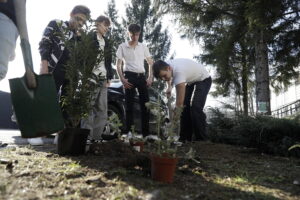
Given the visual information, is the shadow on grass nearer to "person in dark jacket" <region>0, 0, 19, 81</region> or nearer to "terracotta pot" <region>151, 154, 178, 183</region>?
"terracotta pot" <region>151, 154, 178, 183</region>

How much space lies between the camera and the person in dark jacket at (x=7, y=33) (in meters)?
2.30

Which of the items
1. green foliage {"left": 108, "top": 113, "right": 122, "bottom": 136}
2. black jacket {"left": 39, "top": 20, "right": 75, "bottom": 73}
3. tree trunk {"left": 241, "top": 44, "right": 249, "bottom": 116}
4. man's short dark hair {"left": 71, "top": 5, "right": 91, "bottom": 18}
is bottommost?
green foliage {"left": 108, "top": 113, "right": 122, "bottom": 136}

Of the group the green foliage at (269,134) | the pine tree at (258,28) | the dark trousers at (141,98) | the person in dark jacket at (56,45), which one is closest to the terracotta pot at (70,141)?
the person in dark jacket at (56,45)

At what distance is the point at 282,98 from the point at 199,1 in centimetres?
2119

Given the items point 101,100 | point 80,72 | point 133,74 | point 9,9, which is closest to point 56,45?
point 101,100

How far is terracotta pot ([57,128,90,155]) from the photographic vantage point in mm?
3252

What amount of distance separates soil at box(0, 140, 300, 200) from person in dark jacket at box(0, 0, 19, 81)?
0.74 metres

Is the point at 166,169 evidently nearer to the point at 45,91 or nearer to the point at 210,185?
the point at 210,185

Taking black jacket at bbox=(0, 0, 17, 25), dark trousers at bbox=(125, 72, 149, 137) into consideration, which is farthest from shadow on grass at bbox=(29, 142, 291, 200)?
dark trousers at bbox=(125, 72, 149, 137)

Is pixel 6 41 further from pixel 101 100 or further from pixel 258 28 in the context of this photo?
pixel 258 28

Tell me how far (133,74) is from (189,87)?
3.03 ft

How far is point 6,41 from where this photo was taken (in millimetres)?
2326

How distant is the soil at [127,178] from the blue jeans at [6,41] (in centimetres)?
71

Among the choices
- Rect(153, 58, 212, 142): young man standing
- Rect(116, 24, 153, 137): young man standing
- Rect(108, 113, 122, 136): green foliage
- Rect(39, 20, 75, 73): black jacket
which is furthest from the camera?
Rect(116, 24, 153, 137): young man standing
